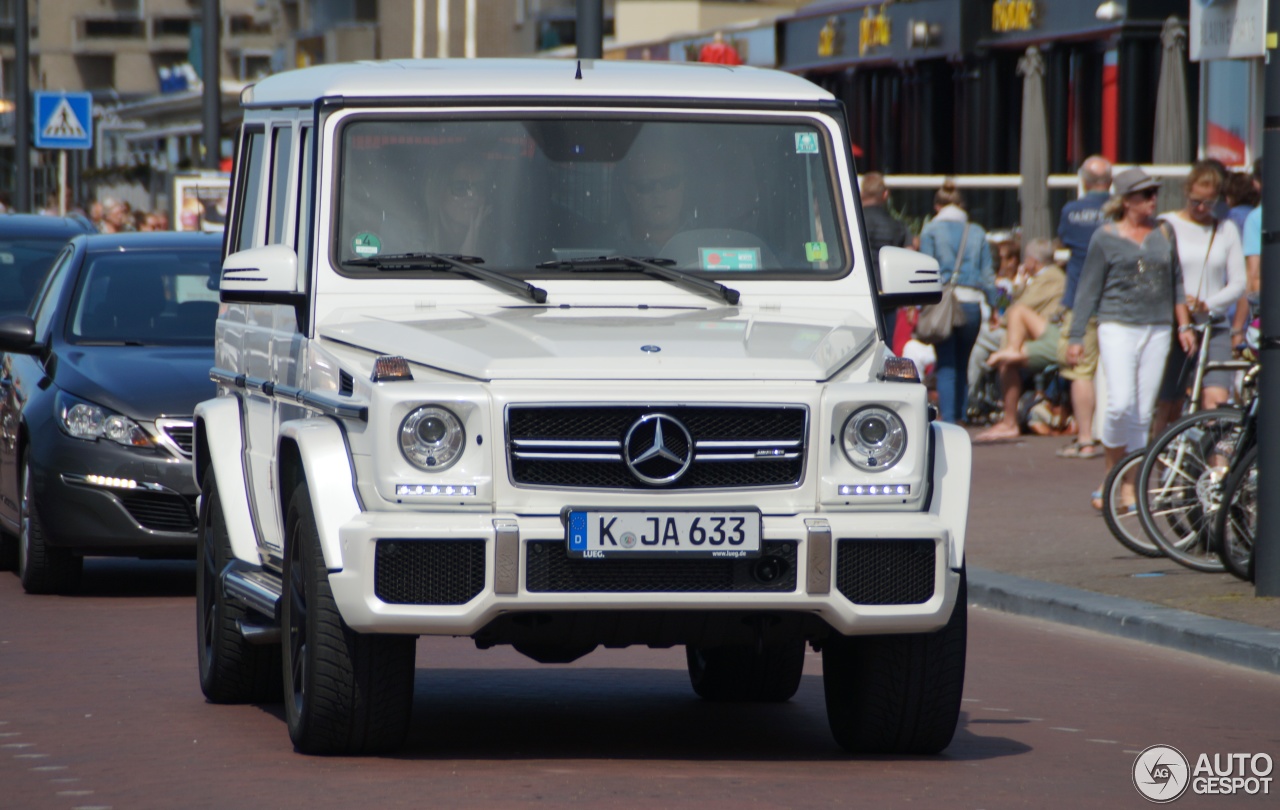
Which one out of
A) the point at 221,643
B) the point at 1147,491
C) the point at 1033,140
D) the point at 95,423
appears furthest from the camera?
the point at 1033,140

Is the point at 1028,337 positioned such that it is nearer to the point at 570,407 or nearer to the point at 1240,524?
the point at 1240,524

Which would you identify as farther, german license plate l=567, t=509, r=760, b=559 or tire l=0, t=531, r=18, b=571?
tire l=0, t=531, r=18, b=571

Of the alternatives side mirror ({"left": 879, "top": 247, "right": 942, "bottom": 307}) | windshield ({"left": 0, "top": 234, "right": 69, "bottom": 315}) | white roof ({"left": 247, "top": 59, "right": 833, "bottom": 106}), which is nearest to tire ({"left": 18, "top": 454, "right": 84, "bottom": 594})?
windshield ({"left": 0, "top": 234, "right": 69, "bottom": 315})

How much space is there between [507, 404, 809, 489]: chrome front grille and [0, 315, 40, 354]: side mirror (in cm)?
556

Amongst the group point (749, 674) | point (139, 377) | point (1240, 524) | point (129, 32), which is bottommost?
point (749, 674)

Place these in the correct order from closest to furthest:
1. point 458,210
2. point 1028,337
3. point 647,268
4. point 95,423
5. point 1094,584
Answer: point 647,268
point 458,210
point 95,423
point 1094,584
point 1028,337

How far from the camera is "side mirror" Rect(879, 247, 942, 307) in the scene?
7504 mm

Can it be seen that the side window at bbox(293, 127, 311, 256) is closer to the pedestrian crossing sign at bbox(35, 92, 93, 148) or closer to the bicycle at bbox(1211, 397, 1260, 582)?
the bicycle at bbox(1211, 397, 1260, 582)

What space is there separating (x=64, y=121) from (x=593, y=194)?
85.5ft

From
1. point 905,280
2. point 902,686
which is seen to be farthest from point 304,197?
point 902,686

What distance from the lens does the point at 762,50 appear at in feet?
124

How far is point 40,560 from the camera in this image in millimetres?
11609

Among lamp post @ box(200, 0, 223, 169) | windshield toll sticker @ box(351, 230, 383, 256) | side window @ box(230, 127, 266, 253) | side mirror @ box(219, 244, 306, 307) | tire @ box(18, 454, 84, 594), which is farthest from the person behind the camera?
lamp post @ box(200, 0, 223, 169)

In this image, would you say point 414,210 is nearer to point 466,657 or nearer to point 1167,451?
point 466,657
